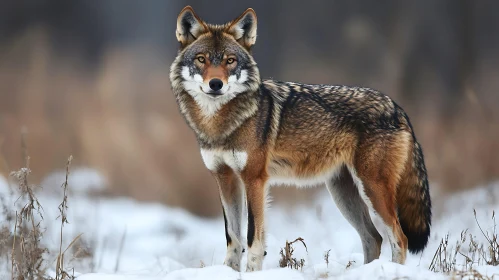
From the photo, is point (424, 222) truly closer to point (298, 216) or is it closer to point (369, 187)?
point (369, 187)

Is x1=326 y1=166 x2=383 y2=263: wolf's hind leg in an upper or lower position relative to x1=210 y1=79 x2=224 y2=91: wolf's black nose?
lower

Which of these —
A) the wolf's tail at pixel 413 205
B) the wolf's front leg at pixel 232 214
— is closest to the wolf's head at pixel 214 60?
the wolf's front leg at pixel 232 214

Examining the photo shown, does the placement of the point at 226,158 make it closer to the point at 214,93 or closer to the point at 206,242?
the point at 214,93

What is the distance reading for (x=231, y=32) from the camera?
15.3 feet

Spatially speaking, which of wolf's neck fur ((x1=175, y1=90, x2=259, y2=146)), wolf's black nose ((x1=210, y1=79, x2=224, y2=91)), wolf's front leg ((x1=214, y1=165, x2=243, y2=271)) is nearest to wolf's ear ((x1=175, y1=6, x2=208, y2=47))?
wolf's neck fur ((x1=175, y1=90, x2=259, y2=146))

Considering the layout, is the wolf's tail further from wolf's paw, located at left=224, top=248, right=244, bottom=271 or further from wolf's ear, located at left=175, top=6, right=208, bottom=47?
wolf's ear, located at left=175, top=6, right=208, bottom=47

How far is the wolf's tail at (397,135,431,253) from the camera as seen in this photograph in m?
4.98

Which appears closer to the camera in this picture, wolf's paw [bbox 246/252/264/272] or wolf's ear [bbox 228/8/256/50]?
wolf's paw [bbox 246/252/264/272]

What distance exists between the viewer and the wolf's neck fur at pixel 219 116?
453 centimetres

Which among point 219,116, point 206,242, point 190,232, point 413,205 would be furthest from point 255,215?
point 190,232

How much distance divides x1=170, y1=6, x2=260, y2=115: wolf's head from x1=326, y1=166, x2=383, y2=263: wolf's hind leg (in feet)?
3.76

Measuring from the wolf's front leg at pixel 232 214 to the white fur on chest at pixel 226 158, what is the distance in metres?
0.16

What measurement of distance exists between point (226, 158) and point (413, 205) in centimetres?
161

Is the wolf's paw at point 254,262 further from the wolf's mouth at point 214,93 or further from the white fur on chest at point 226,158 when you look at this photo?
the wolf's mouth at point 214,93
